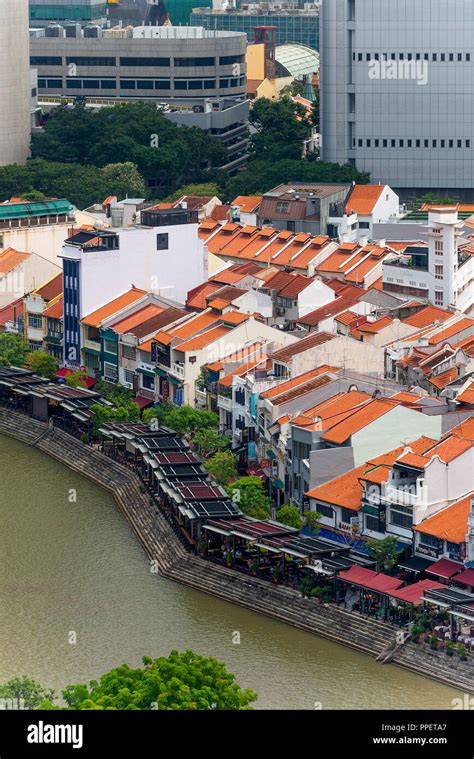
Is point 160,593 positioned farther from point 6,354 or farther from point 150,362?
point 6,354

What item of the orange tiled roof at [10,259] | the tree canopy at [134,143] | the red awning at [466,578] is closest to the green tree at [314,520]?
the red awning at [466,578]

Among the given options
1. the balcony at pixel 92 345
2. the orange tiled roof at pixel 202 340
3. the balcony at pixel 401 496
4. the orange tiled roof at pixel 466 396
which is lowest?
the balcony at pixel 401 496

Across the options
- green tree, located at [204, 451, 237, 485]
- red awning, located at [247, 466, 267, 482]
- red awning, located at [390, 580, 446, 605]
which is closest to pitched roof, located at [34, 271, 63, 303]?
red awning, located at [247, 466, 267, 482]

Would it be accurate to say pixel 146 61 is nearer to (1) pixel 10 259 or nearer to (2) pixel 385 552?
(1) pixel 10 259

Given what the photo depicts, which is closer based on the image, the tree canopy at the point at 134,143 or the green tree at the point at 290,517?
the green tree at the point at 290,517

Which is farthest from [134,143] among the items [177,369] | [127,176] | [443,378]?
[443,378]

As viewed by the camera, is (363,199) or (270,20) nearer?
(363,199)

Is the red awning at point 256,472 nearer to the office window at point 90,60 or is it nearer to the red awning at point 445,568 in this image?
the red awning at point 445,568
